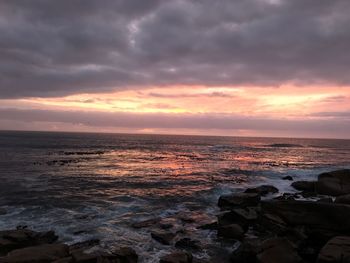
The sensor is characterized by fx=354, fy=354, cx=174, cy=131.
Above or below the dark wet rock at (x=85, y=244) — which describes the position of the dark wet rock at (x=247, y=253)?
above

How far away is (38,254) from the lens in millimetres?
13477

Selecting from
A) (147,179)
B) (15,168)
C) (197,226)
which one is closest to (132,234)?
(197,226)

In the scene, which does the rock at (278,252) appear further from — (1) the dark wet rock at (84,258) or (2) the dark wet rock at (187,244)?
(1) the dark wet rock at (84,258)

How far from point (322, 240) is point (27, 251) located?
13.1 m

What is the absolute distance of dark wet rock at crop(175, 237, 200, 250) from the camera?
16984 millimetres

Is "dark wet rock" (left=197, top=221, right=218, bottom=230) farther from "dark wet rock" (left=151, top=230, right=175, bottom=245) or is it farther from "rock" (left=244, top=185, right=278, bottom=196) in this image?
"rock" (left=244, top=185, right=278, bottom=196)

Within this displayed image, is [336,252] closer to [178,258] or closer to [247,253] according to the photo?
[247,253]

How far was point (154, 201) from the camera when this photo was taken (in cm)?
2764

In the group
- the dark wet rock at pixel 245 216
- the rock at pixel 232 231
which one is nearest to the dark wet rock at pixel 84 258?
the rock at pixel 232 231

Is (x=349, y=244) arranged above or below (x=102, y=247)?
above

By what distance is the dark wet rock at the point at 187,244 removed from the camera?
16984 millimetres

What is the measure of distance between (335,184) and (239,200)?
10.7 m

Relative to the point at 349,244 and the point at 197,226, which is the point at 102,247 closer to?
the point at 197,226

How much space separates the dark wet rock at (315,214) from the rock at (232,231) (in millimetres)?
1985
